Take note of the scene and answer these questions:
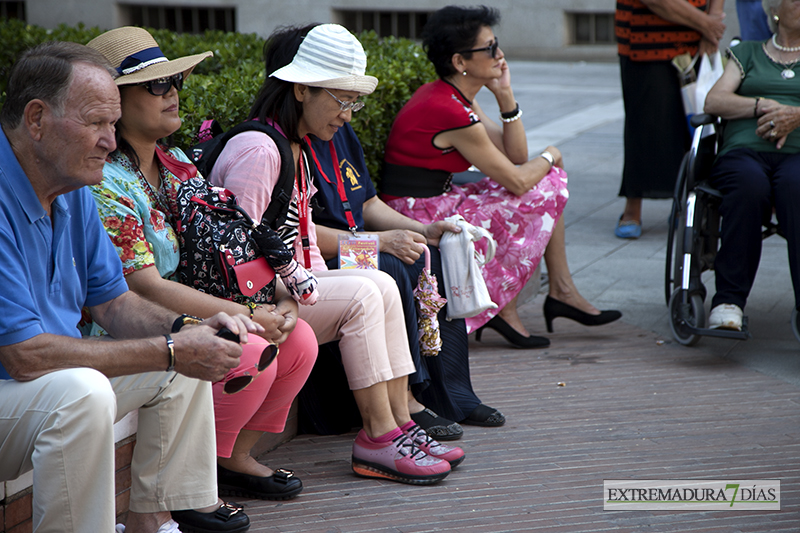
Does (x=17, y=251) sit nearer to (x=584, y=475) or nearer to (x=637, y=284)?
(x=584, y=475)

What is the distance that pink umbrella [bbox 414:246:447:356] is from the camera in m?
3.73

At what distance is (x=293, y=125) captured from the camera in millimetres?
3492

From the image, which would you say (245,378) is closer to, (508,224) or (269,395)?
(269,395)

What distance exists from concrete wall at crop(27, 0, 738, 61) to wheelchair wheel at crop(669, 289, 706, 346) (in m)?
11.3

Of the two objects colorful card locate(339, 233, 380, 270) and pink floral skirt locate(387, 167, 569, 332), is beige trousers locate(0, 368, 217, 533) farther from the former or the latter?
pink floral skirt locate(387, 167, 569, 332)

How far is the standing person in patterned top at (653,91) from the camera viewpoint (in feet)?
21.2

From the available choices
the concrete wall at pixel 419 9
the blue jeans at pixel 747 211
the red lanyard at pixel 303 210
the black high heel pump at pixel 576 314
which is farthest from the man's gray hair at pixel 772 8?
the concrete wall at pixel 419 9

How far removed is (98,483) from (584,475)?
1791mm

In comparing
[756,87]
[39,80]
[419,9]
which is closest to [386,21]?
[419,9]

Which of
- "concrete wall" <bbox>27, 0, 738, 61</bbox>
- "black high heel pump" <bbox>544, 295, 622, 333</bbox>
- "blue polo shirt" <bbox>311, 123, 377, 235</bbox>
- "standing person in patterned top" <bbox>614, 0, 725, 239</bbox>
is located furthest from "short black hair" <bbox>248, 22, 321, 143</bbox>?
"concrete wall" <bbox>27, 0, 738, 61</bbox>

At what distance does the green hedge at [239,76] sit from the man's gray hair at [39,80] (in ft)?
4.29

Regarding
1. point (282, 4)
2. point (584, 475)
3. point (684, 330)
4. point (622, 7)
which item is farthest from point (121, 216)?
point (282, 4)

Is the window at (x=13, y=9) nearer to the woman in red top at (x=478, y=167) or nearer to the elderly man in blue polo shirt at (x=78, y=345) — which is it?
the woman in red top at (x=478, y=167)

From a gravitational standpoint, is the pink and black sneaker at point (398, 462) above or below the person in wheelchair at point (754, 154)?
below
